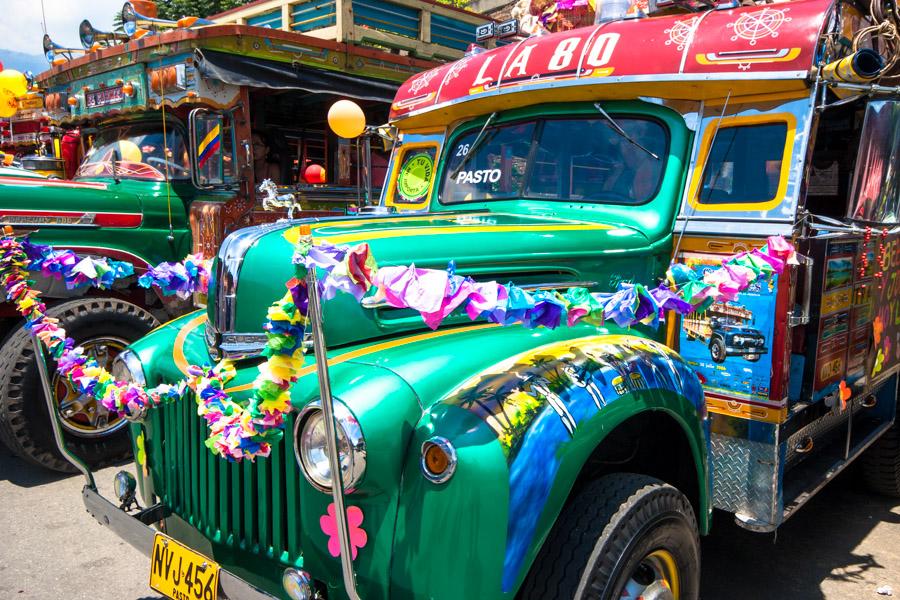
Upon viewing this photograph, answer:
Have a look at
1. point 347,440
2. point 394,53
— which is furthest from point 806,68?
point 394,53

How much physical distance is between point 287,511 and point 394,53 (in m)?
6.34

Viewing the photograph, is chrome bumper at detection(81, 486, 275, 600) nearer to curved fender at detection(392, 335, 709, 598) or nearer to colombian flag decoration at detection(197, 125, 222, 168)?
curved fender at detection(392, 335, 709, 598)

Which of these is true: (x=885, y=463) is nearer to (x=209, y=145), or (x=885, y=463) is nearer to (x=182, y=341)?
(x=182, y=341)

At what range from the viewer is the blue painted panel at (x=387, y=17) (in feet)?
23.1

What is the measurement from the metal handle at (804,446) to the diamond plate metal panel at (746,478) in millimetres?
335

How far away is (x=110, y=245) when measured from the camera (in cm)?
515

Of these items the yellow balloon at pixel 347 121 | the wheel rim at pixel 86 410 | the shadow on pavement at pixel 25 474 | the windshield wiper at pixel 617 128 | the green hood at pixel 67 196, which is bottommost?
the shadow on pavement at pixel 25 474

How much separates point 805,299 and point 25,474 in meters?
4.49

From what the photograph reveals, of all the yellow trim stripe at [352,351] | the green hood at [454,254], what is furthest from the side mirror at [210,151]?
the yellow trim stripe at [352,351]

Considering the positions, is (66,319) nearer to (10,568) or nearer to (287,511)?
(10,568)

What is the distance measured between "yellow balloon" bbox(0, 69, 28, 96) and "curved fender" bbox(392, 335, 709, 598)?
25.3ft

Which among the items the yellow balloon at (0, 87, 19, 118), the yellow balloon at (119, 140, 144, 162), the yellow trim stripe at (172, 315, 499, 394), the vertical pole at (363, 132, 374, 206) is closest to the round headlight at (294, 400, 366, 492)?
the yellow trim stripe at (172, 315, 499, 394)

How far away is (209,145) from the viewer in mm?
5449

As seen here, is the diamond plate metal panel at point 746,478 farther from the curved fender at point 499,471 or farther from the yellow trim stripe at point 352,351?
the yellow trim stripe at point 352,351
